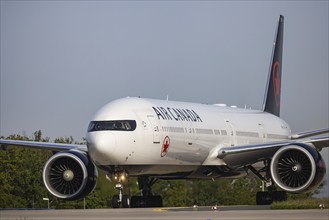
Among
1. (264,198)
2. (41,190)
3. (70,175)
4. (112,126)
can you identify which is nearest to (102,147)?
(112,126)

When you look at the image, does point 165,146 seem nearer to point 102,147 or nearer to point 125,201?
point 125,201

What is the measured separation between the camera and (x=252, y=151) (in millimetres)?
35719

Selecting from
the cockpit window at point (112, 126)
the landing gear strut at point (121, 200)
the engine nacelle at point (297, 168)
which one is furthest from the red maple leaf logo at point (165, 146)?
the engine nacelle at point (297, 168)

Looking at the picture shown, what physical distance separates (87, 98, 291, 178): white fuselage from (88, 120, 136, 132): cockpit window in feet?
0.34

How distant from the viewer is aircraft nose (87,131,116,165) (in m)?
31.1

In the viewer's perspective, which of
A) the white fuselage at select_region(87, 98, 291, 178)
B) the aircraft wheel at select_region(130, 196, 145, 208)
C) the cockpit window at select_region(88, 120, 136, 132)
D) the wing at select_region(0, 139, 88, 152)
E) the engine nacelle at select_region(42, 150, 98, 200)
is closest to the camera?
Answer: the white fuselage at select_region(87, 98, 291, 178)

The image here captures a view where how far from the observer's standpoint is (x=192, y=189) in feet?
150

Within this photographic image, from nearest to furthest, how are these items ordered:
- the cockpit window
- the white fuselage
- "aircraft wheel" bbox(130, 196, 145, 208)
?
the white fuselage
the cockpit window
"aircraft wheel" bbox(130, 196, 145, 208)

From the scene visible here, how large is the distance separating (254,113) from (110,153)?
13.7 meters

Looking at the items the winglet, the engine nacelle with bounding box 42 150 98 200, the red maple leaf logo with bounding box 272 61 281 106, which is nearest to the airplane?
the engine nacelle with bounding box 42 150 98 200

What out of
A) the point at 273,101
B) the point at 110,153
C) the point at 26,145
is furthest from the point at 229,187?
the point at 110,153

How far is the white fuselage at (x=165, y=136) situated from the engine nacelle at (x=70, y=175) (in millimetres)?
2003

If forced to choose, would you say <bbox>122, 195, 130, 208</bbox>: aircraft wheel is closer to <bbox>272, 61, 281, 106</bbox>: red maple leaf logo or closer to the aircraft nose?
the aircraft nose

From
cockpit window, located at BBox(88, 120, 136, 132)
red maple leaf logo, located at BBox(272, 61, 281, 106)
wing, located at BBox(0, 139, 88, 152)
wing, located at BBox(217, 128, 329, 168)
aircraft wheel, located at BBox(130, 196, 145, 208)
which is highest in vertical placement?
red maple leaf logo, located at BBox(272, 61, 281, 106)
